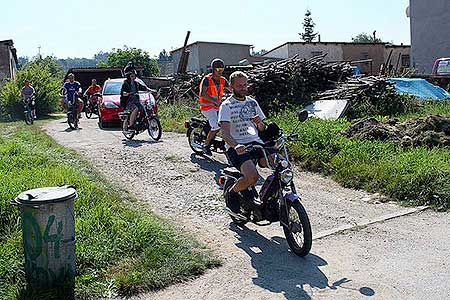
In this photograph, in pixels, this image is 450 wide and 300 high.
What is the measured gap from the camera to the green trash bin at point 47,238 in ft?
15.3

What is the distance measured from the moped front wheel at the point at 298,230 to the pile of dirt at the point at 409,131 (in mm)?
5020

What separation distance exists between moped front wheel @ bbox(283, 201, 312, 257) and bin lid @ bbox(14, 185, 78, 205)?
221 cm

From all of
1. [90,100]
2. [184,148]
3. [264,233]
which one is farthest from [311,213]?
[90,100]

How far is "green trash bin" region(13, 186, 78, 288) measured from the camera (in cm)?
466

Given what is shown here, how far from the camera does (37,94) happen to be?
2670cm

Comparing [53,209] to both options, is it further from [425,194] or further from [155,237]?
[425,194]

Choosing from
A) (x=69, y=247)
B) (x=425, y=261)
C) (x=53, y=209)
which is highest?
(x=53, y=209)

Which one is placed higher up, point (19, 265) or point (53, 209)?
point (53, 209)

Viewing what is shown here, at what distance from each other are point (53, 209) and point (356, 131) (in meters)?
7.91

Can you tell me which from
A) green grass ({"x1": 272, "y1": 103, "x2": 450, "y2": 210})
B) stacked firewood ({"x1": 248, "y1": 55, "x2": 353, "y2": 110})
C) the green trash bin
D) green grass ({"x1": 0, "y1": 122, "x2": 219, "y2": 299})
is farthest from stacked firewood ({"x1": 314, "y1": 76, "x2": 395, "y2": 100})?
the green trash bin

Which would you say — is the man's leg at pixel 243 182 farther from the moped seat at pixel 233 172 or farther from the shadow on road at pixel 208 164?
the shadow on road at pixel 208 164

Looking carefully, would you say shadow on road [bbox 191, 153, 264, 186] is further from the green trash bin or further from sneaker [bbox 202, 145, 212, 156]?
the green trash bin

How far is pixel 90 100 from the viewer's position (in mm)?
24062

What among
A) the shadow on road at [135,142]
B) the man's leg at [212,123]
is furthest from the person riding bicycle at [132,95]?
the man's leg at [212,123]
